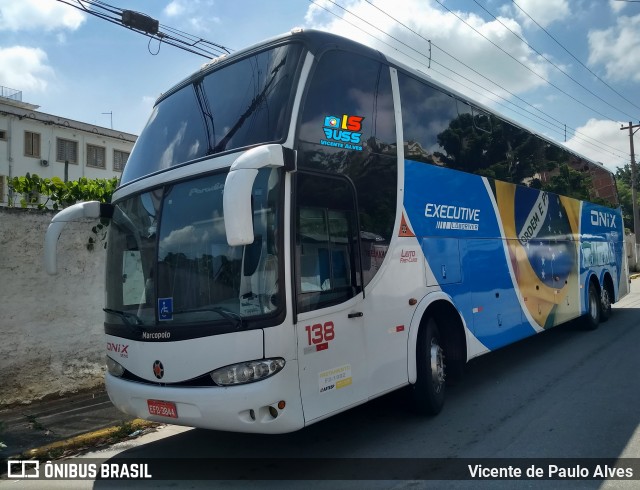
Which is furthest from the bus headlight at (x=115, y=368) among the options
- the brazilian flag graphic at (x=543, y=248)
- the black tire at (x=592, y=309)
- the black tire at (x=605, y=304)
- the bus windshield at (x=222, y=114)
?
the black tire at (x=605, y=304)

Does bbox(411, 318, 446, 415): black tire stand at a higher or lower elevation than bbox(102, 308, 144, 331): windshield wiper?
lower

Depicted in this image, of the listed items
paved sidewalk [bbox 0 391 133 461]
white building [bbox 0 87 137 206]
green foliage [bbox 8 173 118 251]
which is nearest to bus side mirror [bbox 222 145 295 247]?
paved sidewalk [bbox 0 391 133 461]

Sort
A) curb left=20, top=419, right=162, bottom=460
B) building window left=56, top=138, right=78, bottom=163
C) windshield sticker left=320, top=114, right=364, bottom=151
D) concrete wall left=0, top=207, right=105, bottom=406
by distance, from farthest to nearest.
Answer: building window left=56, top=138, right=78, bottom=163, concrete wall left=0, top=207, right=105, bottom=406, curb left=20, top=419, right=162, bottom=460, windshield sticker left=320, top=114, right=364, bottom=151

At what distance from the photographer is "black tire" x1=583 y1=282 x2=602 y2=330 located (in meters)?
12.1

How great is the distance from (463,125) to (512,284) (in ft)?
8.45

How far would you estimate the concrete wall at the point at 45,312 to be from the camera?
738 centimetres

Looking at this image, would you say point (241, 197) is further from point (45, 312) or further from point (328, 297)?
point (45, 312)

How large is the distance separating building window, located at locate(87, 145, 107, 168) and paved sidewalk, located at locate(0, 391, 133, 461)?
93.1 feet

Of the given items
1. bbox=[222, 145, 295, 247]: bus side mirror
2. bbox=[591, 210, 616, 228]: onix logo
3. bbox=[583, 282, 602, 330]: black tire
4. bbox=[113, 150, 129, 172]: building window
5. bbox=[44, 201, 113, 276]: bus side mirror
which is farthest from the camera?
bbox=[113, 150, 129, 172]: building window

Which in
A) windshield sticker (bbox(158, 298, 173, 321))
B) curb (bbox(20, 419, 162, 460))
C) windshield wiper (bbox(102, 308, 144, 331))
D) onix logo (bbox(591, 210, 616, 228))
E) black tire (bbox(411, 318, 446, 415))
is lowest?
curb (bbox(20, 419, 162, 460))

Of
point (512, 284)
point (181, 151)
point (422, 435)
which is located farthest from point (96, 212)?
point (512, 284)

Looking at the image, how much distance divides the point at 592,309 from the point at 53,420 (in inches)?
430

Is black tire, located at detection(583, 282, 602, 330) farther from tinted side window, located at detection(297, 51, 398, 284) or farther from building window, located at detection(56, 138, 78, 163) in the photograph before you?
building window, located at detection(56, 138, 78, 163)

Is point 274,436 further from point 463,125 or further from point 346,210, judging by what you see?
point 463,125
